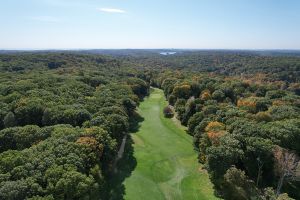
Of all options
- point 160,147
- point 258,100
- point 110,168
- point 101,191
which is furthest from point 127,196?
point 258,100

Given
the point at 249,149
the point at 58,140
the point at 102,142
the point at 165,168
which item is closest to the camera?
the point at 58,140

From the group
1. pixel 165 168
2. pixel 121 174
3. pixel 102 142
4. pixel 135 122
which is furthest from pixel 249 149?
pixel 135 122

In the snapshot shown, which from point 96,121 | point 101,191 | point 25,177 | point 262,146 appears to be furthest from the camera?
point 96,121

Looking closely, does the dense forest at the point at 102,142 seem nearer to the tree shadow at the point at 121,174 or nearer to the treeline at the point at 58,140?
the treeline at the point at 58,140

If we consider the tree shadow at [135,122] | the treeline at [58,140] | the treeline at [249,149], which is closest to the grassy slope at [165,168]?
the tree shadow at [135,122]

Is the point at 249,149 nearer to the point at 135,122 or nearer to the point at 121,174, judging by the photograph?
the point at 121,174

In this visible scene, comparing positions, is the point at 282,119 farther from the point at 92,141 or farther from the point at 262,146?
the point at 92,141

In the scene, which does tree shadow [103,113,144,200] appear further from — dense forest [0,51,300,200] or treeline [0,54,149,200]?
treeline [0,54,149,200]

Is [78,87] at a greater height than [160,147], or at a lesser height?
greater
